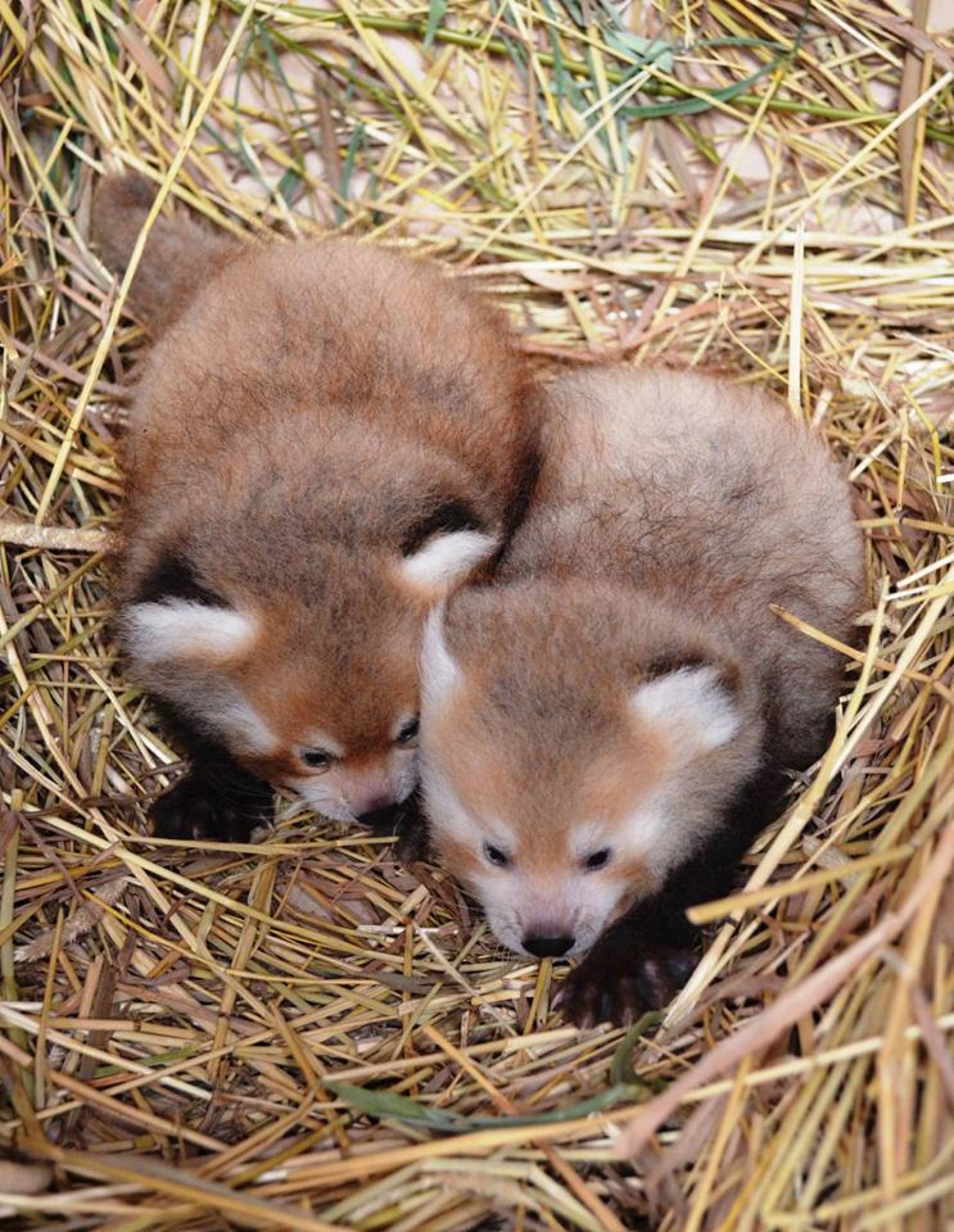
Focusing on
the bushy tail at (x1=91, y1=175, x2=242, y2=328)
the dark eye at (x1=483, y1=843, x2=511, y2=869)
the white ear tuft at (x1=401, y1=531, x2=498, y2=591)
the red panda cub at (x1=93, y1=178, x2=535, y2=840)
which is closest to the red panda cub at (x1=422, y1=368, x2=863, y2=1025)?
the dark eye at (x1=483, y1=843, x2=511, y2=869)

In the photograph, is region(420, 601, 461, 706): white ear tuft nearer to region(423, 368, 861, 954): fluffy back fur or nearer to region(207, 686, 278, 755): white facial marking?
region(423, 368, 861, 954): fluffy back fur

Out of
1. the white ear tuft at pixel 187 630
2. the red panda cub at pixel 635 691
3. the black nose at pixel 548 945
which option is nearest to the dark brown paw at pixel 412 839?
the red panda cub at pixel 635 691

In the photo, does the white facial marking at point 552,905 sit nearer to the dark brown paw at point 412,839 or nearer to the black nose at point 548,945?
the black nose at point 548,945

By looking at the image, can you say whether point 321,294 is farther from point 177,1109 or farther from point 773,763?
point 177,1109

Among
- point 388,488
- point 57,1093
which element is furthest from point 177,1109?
point 388,488

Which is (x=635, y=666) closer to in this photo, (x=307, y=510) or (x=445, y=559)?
(x=445, y=559)

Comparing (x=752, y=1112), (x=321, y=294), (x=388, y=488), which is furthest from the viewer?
(x=321, y=294)
